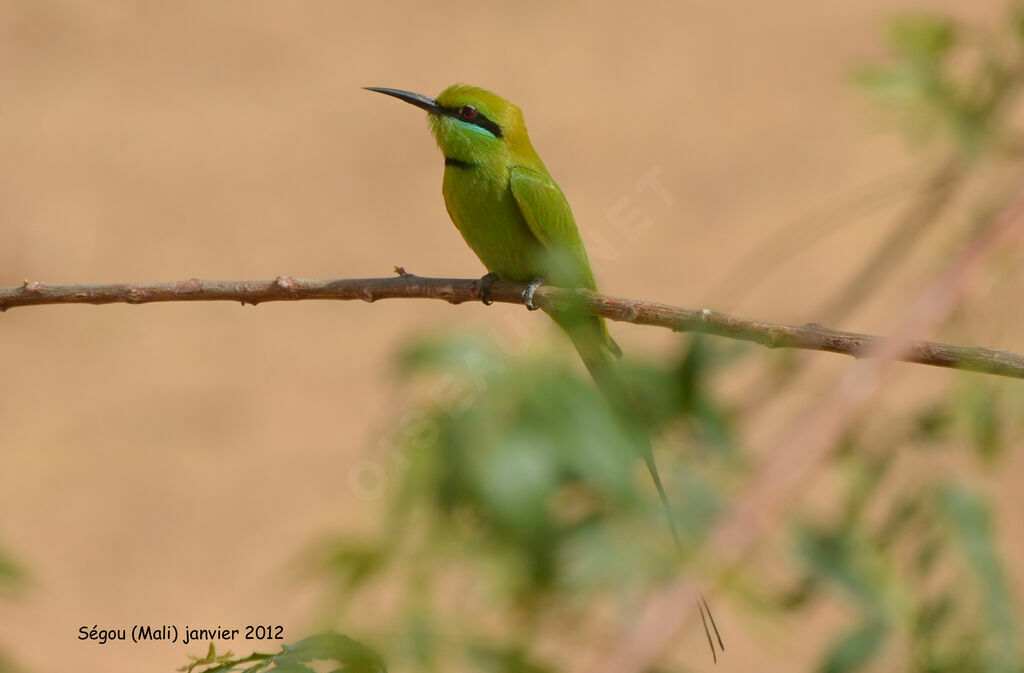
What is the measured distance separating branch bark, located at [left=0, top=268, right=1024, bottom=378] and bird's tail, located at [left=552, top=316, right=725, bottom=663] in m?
0.07

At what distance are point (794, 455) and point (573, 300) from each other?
0.46 meters

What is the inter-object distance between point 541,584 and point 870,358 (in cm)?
59

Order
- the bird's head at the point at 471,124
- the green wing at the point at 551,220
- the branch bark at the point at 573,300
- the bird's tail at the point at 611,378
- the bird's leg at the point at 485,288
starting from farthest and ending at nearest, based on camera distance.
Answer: the bird's head at the point at 471,124
the green wing at the point at 551,220
the bird's leg at the point at 485,288
the bird's tail at the point at 611,378
the branch bark at the point at 573,300

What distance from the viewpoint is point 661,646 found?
2.15ft

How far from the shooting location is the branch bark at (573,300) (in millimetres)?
1105

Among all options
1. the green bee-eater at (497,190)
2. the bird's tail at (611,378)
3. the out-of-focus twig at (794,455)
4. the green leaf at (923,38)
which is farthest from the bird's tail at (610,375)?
the green leaf at (923,38)

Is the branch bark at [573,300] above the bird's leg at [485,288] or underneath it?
underneath

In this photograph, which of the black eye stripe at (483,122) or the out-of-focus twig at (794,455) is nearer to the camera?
the out-of-focus twig at (794,455)

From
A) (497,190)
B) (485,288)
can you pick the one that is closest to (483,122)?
(497,190)

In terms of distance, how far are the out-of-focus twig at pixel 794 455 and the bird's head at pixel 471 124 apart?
108 centimetres

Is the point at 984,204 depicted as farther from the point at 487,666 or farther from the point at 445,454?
the point at 487,666

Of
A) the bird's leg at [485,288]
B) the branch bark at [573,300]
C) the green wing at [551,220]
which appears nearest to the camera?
the branch bark at [573,300]

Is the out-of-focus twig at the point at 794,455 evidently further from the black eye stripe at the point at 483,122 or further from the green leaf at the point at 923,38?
the black eye stripe at the point at 483,122

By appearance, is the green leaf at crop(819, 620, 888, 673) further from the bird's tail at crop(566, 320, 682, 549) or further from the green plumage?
the green plumage
